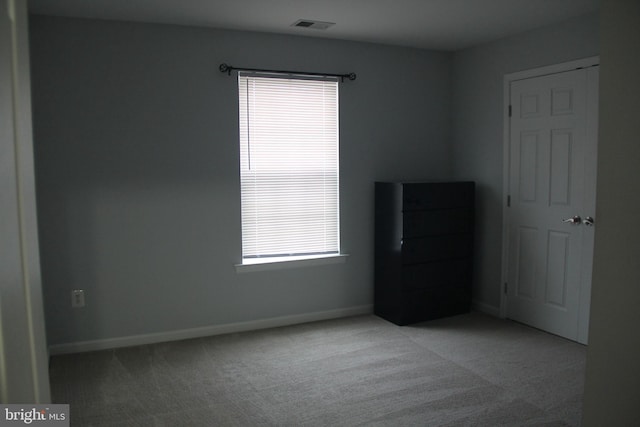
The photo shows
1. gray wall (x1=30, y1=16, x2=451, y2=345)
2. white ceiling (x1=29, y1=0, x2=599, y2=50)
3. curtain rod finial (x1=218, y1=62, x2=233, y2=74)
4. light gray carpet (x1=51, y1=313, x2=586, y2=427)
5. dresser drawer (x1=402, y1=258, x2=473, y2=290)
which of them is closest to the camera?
light gray carpet (x1=51, y1=313, x2=586, y2=427)

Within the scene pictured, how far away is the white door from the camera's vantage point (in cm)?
353

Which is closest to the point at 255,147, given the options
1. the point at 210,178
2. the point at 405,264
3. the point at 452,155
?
the point at 210,178

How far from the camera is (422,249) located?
4070 mm

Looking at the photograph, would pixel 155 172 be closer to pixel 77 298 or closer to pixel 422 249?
pixel 77 298

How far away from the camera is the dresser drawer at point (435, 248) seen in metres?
4.01

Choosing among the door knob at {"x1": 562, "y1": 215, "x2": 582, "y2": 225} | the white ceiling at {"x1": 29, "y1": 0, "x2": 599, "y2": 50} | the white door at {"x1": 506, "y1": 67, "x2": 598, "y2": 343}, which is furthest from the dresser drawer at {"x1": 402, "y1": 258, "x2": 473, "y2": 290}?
the white ceiling at {"x1": 29, "y1": 0, "x2": 599, "y2": 50}

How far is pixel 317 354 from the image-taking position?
3.51 meters

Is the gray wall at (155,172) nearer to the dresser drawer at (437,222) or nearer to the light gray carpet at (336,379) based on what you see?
the light gray carpet at (336,379)

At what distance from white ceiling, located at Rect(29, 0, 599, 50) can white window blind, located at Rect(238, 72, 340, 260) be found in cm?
47

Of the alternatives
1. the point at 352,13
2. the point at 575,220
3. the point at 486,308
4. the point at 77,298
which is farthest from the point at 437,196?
the point at 77,298

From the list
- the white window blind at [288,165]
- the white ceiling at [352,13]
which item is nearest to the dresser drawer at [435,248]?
the white window blind at [288,165]

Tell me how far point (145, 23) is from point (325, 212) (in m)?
2.02

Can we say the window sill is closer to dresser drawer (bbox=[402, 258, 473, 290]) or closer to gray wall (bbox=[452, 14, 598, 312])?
dresser drawer (bbox=[402, 258, 473, 290])

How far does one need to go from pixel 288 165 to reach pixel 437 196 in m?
1.28
